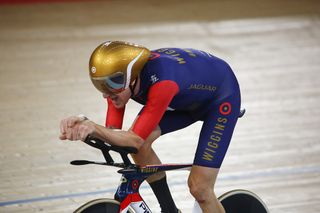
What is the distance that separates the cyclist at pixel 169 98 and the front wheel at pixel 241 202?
25 centimetres

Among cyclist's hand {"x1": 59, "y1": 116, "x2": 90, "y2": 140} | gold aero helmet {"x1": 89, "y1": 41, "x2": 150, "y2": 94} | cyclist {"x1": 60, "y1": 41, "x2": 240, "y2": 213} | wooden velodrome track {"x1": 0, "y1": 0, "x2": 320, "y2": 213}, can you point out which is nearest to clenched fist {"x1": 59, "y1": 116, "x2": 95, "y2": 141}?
cyclist's hand {"x1": 59, "y1": 116, "x2": 90, "y2": 140}

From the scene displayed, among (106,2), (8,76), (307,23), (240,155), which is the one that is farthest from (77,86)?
(307,23)

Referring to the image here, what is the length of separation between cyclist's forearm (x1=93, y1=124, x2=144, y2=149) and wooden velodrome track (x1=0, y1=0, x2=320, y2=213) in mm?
1467

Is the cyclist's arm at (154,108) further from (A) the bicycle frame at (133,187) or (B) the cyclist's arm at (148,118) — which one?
(A) the bicycle frame at (133,187)

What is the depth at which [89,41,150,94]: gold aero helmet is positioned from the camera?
3.31m

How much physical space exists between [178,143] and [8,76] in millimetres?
2158

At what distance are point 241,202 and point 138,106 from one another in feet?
8.27

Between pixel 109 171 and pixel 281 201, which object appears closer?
pixel 281 201

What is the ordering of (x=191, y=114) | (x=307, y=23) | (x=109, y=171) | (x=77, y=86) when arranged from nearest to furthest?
1. (x=191, y=114)
2. (x=109, y=171)
3. (x=77, y=86)
4. (x=307, y=23)

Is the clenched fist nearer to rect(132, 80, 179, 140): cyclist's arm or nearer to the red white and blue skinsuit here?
rect(132, 80, 179, 140): cyclist's arm

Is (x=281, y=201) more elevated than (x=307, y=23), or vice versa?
(x=307, y=23)

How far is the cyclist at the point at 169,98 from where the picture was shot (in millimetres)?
3354

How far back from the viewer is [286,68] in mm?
7367

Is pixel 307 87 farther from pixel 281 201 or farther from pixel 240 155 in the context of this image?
pixel 281 201
